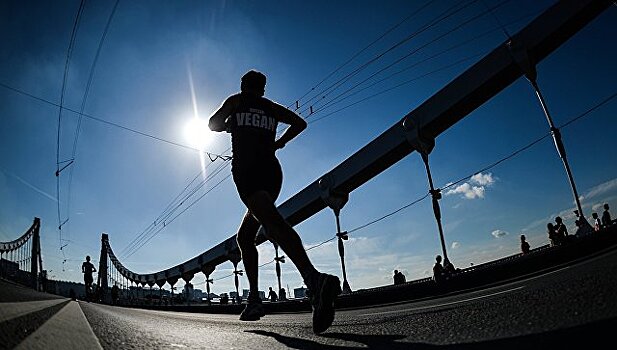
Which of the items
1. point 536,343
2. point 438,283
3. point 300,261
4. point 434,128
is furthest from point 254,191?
point 434,128

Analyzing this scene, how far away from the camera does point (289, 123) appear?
6.70ft

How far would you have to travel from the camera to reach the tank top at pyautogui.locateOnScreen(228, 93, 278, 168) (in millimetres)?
1715

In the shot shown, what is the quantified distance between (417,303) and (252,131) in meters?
2.93

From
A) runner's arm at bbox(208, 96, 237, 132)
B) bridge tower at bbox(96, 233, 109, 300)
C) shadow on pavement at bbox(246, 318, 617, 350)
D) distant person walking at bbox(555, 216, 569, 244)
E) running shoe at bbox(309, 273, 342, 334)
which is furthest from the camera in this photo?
bridge tower at bbox(96, 233, 109, 300)

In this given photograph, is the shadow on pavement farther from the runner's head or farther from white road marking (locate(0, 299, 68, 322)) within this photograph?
the runner's head

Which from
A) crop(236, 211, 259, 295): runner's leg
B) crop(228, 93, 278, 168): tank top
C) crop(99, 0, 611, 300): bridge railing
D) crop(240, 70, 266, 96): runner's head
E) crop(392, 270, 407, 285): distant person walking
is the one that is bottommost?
crop(392, 270, 407, 285): distant person walking

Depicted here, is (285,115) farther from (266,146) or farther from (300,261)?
(300,261)

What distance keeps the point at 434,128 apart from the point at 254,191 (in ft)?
49.6

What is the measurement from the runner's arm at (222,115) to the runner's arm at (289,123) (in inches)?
10.3

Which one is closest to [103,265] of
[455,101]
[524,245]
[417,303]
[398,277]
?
[398,277]

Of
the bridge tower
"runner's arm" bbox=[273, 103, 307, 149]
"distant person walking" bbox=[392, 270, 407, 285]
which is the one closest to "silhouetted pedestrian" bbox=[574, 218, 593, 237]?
"distant person walking" bbox=[392, 270, 407, 285]

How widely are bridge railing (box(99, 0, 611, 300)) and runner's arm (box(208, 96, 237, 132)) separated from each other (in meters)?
10.3

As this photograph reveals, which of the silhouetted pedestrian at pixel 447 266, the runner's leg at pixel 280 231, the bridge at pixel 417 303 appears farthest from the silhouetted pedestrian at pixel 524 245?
the runner's leg at pixel 280 231

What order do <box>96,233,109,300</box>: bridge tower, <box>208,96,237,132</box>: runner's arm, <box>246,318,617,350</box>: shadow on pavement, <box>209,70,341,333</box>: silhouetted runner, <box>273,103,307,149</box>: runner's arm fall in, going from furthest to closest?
<box>96,233,109,300</box>: bridge tower → <box>273,103,307,149</box>: runner's arm → <box>208,96,237,132</box>: runner's arm → <box>209,70,341,333</box>: silhouetted runner → <box>246,318,617,350</box>: shadow on pavement
